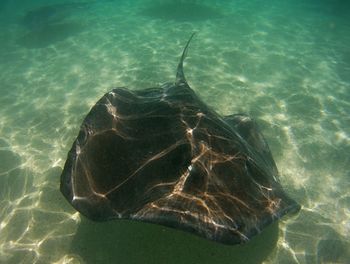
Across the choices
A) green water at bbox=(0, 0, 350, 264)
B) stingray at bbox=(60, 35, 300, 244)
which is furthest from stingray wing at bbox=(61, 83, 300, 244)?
green water at bbox=(0, 0, 350, 264)

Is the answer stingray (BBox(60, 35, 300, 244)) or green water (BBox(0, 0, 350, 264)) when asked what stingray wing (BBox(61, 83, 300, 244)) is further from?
green water (BBox(0, 0, 350, 264))

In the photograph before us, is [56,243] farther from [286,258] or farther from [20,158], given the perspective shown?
[286,258]

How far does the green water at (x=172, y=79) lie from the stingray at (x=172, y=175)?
1.60 meters

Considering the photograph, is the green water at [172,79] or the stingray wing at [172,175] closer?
the stingray wing at [172,175]

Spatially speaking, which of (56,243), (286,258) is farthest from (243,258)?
(56,243)

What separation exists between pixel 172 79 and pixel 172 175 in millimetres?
7116

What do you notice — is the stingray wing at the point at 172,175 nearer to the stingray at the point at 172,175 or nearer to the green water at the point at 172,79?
the stingray at the point at 172,175

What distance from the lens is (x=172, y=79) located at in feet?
33.9

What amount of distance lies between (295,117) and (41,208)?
7065mm

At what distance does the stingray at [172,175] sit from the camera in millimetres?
3186

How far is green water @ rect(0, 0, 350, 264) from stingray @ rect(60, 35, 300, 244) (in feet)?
5.24

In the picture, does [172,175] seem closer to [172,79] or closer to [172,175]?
[172,175]

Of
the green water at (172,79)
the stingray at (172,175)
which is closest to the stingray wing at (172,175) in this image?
the stingray at (172,175)

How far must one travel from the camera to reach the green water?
16.6 ft
